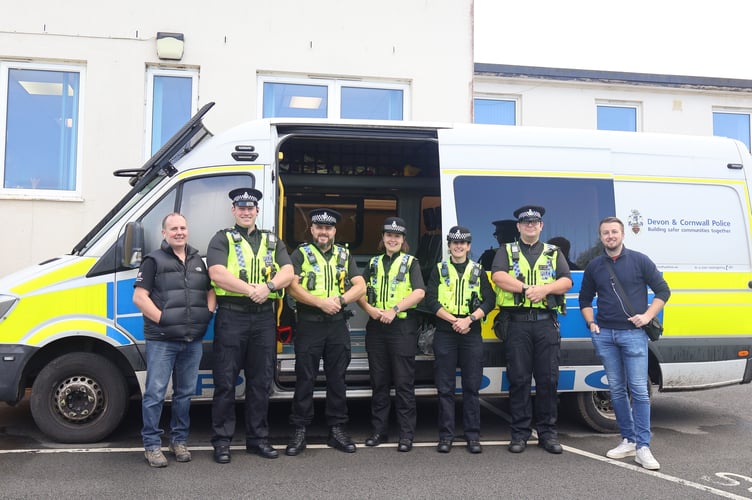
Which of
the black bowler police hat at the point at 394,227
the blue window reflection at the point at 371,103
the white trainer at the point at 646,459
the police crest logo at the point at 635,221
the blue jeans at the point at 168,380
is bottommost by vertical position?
the white trainer at the point at 646,459

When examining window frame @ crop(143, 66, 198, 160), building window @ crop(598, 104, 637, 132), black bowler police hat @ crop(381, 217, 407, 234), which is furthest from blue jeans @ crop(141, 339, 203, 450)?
building window @ crop(598, 104, 637, 132)

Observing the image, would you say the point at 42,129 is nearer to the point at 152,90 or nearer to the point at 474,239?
the point at 152,90

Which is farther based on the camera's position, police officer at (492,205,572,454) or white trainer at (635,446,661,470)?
police officer at (492,205,572,454)

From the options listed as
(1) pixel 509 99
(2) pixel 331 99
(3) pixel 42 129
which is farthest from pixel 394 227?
(1) pixel 509 99

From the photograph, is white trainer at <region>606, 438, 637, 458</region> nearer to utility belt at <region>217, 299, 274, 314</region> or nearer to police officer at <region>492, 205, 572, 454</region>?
police officer at <region>492, 205, 572, 454</region>

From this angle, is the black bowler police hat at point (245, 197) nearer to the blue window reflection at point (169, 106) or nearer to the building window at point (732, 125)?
the blue window reflection at point (169, 106)

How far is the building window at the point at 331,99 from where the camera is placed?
899 centimetres

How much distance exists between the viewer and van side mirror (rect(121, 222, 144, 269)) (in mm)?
4551

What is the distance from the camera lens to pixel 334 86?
906 cm

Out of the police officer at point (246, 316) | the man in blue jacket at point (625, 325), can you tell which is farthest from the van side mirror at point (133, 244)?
the man in blue jacket at point (625, 325)

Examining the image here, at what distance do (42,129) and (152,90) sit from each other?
158 cm

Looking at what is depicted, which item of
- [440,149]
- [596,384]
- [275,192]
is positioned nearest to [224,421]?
[275,192]

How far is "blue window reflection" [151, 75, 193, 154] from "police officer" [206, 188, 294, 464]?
4.56 metres

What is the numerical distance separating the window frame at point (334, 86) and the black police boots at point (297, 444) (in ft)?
17.6
